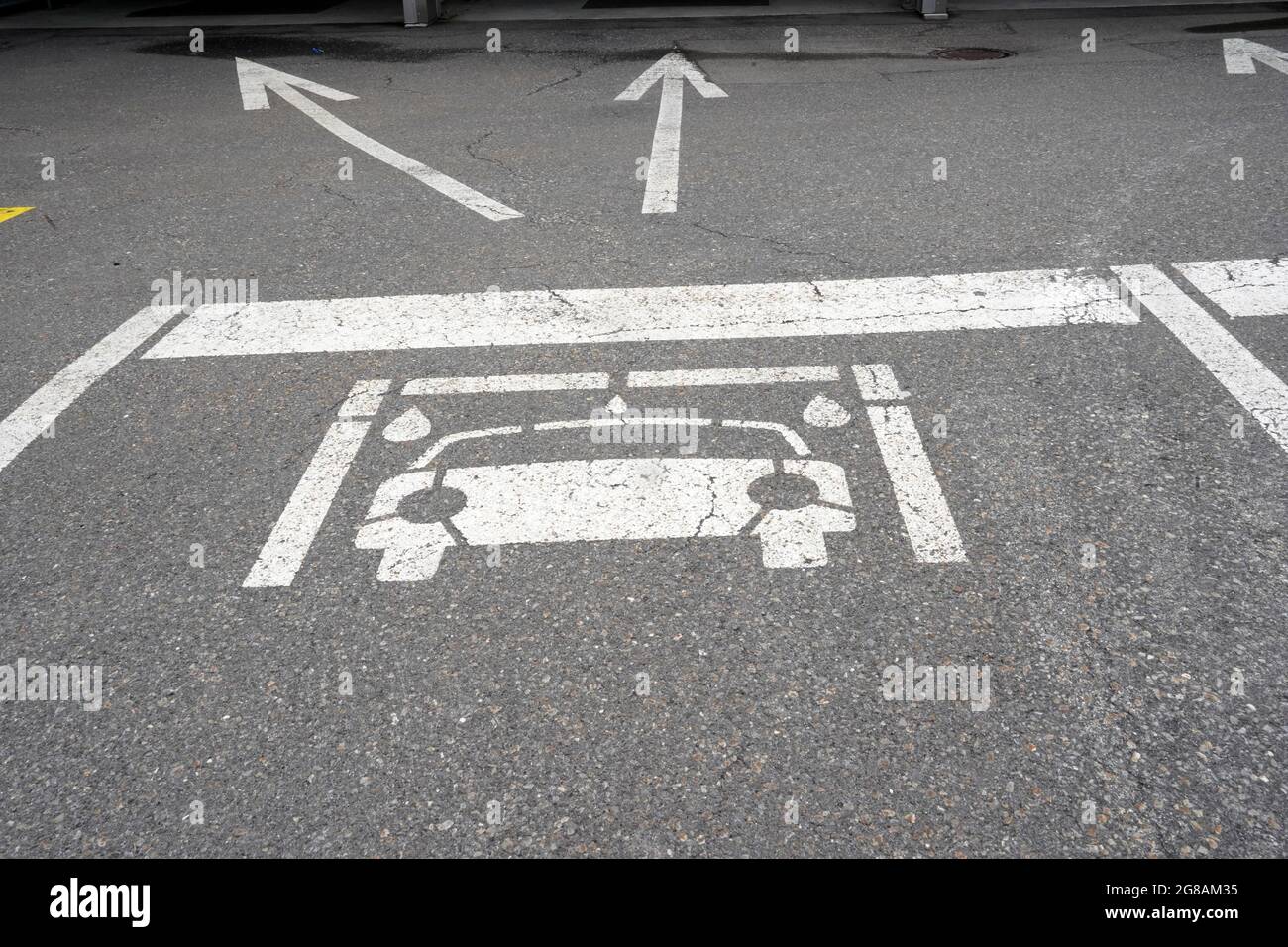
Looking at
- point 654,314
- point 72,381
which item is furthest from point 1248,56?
point 72,381

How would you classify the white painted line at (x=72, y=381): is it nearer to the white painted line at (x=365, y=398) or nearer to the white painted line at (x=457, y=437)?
the white painted line at (x=365, y=398)

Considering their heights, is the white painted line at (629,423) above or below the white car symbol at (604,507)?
above

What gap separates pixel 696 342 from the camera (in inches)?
199

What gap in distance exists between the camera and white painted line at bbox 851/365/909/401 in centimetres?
451

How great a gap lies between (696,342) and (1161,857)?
3115mm

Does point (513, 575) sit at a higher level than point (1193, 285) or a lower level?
lower

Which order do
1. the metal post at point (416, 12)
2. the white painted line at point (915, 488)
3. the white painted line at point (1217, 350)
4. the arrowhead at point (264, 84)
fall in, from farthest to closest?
the metal post at point (416, 12)
the arrowhead at point (264, 84)
the white painted line at point (1217, 350)
the white painted line at point (915, 488)

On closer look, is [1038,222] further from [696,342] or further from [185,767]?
[185,767]

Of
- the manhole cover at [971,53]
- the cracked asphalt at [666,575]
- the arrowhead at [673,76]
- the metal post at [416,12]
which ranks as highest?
the metal post at [416,12]

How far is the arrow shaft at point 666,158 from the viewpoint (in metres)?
6.96

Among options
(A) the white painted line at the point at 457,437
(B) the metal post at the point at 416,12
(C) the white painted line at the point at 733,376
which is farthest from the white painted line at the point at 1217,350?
(B) the metal post at the point at 416,12

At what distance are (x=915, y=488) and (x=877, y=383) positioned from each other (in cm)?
85

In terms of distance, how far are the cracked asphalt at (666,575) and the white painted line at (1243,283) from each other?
17 centimetres
